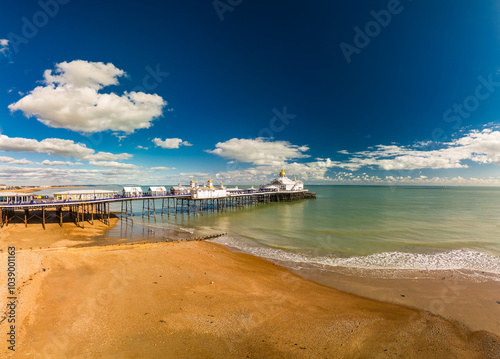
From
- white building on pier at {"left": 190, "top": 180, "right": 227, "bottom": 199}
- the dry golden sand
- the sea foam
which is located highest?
white building on pier at {"left": 190, "top": 180, "right": 227, "bottom": 199}

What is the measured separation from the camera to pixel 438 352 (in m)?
8.48

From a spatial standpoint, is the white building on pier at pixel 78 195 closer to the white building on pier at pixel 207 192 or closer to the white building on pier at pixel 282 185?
the white building on pier at pixel 207 192

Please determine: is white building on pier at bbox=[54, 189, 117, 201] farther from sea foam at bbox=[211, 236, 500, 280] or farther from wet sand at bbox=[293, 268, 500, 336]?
wet sand at bbox=[293, 268, 500, 336]

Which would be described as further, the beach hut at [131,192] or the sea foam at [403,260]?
the beach hut at [131,192]

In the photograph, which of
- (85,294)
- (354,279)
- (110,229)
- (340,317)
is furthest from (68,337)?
(110,229)

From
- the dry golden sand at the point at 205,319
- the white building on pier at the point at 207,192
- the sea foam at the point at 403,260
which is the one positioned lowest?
the sea foam at the point at 403,260

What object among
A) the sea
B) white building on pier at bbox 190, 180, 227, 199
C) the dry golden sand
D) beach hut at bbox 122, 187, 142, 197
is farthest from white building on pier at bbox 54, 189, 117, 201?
the dry golden sand

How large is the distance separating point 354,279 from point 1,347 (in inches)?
713

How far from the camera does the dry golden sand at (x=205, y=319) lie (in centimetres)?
822

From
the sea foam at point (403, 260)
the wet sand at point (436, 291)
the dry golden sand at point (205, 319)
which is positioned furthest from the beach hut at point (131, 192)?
the wet sand at point (436, 291)

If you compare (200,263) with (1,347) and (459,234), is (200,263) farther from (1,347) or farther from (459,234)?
(459,234)

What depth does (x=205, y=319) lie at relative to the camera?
32.6 feet

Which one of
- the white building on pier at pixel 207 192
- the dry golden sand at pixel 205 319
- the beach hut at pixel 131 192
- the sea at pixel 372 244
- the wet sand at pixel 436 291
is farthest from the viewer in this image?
the white building on pier at pixel 207 192

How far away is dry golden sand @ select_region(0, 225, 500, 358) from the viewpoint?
822 cm
